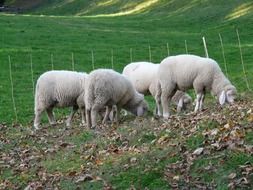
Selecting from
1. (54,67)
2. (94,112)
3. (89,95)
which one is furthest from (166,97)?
(54,67)

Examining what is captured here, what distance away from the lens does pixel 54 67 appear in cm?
3475

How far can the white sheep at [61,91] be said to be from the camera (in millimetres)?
19594

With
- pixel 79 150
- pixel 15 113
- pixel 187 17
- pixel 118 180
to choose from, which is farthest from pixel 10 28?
pixel 118 180

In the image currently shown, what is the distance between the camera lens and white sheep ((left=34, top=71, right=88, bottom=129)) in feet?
64.3

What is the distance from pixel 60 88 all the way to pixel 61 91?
9cm

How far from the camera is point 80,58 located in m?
37.2

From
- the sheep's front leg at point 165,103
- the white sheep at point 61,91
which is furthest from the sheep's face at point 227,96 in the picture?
the white sheep at point 61,91

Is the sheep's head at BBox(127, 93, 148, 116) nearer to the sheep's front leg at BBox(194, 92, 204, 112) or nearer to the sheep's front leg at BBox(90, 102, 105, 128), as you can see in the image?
the sheep's front leg at BBox(90, 102, 105, 128)

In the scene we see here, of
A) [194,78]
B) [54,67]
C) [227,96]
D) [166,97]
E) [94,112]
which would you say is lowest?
[54,67]

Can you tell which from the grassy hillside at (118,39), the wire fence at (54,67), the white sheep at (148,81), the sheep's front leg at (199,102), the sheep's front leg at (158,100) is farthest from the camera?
the grassy hillside at (118,39)

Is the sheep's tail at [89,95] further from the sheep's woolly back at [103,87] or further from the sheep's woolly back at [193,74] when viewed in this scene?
the sheep's woolly back at [193,74]

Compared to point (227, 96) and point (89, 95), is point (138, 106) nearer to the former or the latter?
point (89, 95)

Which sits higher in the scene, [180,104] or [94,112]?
[94,112]

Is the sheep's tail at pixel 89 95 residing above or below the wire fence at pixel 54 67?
above
